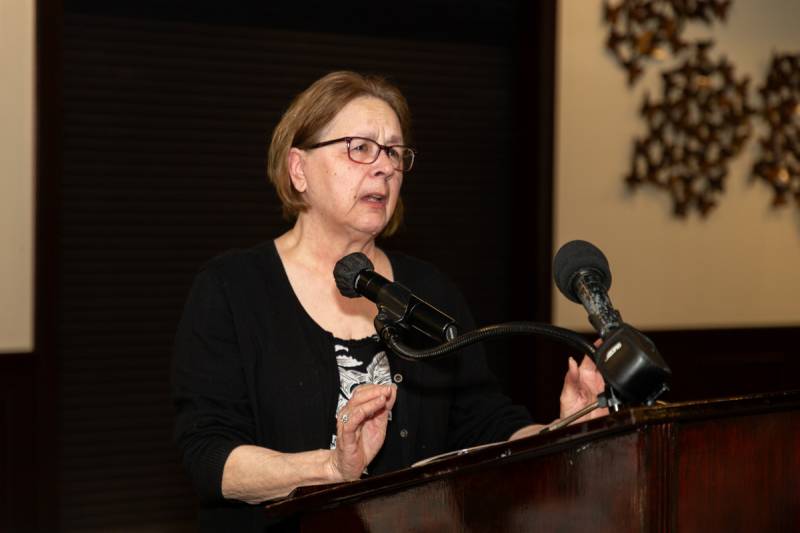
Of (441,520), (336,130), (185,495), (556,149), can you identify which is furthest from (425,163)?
(441,520)

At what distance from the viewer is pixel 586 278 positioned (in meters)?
1.13

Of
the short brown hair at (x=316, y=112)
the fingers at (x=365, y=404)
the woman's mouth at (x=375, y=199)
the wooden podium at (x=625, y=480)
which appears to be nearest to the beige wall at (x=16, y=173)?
the short brown hair at (x=316, y=112)

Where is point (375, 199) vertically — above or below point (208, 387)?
above

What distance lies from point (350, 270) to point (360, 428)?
0.80 feet

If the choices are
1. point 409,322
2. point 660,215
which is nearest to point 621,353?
point 409,322

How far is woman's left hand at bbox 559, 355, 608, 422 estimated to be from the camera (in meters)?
1.62

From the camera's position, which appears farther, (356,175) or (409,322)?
(356,175)

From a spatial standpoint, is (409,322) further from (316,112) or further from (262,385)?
(316,112)

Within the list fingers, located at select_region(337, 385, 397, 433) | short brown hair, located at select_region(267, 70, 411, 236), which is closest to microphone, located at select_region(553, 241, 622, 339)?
fingers, located at select_region(337, 385, 397, 433)

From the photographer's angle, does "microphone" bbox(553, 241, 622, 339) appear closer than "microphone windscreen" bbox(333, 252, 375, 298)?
Yes

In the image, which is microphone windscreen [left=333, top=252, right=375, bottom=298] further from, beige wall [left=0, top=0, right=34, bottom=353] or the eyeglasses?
beige wall [left=0, top=0, right=34, bottom=353]

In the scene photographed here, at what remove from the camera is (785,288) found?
4922mm

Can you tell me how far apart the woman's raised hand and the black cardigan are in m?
0.34

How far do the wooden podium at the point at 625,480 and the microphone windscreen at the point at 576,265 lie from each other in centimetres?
18
